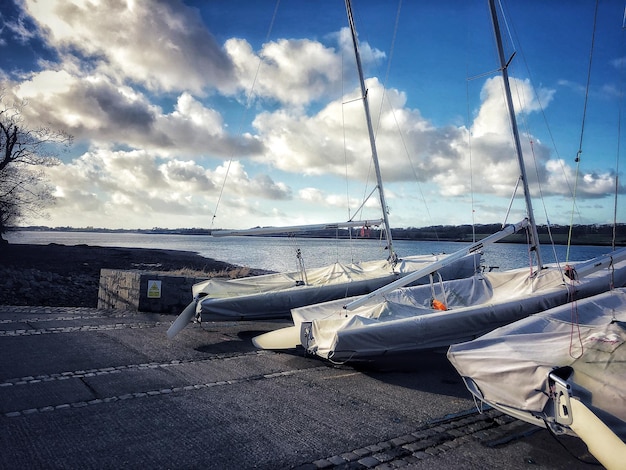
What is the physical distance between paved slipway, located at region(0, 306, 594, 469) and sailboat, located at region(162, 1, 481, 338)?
44.0 inches

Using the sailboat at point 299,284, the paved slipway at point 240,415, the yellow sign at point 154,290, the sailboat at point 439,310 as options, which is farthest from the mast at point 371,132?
the yellow sign at point 154,290

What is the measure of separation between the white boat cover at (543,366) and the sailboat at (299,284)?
2.60m

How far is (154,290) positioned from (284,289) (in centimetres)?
360

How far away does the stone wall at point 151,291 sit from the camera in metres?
11.2

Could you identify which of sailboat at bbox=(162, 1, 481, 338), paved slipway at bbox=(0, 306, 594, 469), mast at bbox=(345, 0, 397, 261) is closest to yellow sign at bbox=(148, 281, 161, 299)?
sailboat at bbox=(162, 1, 481, 338)

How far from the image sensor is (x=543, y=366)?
4.13m

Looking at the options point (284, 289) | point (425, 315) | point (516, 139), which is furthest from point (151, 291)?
point (516, 139)

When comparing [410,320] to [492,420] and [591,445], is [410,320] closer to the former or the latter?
[492,420]

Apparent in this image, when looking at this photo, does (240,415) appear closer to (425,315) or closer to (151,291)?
(425,315)

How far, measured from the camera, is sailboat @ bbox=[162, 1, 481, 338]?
8641 mm

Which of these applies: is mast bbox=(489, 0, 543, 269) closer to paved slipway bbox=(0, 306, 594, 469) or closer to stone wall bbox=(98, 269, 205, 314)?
paved slipway bbox=(0, 306, 594, 469)

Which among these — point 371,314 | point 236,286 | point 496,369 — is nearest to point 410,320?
point 371,314

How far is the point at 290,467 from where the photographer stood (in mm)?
3723

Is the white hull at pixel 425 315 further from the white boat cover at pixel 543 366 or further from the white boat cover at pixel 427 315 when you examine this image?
the white boat cover at pixel 543 366
